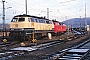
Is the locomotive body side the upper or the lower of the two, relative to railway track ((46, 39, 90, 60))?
upper

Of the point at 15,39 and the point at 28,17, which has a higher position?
the point at 28,17

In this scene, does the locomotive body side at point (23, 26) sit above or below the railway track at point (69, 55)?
above

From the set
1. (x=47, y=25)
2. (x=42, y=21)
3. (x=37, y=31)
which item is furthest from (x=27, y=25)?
(x=47, y=25)

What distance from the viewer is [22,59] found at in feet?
43.0

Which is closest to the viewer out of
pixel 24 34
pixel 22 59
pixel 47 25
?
pixel 22 59

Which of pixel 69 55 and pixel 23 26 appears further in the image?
pixel 23 26

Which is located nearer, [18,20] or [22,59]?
[22,59]

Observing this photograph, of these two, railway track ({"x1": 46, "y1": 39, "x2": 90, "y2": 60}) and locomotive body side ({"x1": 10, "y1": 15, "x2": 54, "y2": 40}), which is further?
locomotive body side ({"x1": 10, "y1": 15, "x2": 54, "y2": 40})

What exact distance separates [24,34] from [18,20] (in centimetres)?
318

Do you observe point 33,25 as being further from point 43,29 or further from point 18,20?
point 43,29

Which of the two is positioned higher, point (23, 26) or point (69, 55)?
point (23, 26)

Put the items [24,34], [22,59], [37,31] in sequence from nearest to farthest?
[22,59]
[24,34]
[37,31]

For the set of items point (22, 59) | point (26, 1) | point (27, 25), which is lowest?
point (22, 59)

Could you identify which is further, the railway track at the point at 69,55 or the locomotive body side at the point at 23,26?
the locomotive body side at the point at 23,26
